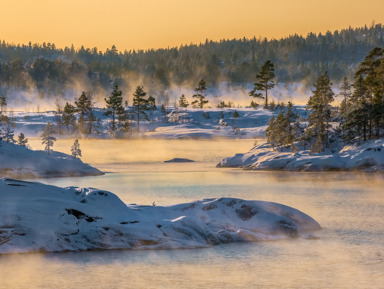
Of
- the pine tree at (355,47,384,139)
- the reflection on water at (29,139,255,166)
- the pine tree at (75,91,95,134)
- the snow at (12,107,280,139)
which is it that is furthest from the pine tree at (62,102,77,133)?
the pine tree at (355,47,384,139)

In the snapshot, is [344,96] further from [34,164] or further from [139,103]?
[34,164]

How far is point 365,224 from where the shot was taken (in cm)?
2447

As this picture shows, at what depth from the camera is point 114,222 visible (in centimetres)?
1969

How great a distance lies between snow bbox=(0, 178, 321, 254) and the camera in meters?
18.7

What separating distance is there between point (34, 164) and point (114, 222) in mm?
30701

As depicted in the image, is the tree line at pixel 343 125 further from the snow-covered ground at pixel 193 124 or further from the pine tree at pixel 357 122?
the snow-covered ground at pixel 193 124

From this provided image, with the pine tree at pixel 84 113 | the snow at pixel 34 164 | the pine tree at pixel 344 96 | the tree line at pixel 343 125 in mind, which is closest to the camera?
the snow at pixel 34 164

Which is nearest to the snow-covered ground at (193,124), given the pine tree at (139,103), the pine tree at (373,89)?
the pine tree at (139,103)

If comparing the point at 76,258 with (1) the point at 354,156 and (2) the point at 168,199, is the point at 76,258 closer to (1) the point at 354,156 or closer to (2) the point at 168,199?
(2) the point at 168,199

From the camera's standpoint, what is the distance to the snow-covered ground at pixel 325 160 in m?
58.4

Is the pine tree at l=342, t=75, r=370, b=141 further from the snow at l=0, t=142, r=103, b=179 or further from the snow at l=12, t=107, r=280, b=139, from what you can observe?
the snow at l=12, t=107, r=280, b=139

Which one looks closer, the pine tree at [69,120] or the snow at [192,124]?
the snow at [192,124]

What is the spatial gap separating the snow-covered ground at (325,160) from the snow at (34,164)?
17911 millimetres

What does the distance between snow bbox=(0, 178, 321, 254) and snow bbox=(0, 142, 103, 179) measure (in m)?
26.3
